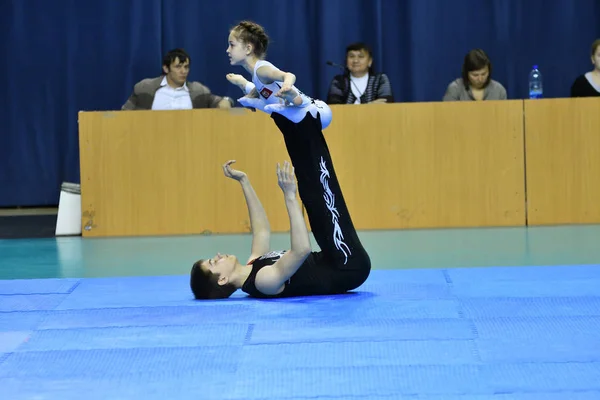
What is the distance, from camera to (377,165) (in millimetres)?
7602

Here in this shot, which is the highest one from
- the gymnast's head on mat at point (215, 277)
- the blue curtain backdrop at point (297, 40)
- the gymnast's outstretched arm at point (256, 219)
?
the blue curtain backdrop at point (297, 40)

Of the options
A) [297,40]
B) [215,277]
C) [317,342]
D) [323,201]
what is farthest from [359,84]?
[317,342]

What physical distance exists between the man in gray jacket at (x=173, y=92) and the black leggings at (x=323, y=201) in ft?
11.0

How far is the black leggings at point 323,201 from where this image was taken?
4574mm

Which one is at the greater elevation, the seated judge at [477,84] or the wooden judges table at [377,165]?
the seated judge at [477,84]

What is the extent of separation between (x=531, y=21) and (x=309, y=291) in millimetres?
5625

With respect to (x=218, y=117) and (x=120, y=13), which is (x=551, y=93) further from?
(x=120, y=13)

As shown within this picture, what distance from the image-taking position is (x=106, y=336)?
3.90m

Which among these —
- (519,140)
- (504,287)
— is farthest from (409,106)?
(504,287)

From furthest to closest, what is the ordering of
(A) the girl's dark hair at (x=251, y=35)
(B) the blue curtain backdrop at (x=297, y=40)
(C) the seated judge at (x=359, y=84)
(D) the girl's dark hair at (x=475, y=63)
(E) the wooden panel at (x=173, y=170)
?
1. (B) the blue curtain backdrop at (x=297, y=40)
2. (C) the seated judge at (x=359, y=84)
3. (D) the girl's dark hair at (x=475, y=63)
4. (E) the wooden panel at (x=173, y=170)
5. (A) the girl's dark hair at (x=251, y=35)

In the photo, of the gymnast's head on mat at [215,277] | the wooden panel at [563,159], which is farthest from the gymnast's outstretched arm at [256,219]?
the wooden panel at [563,159]

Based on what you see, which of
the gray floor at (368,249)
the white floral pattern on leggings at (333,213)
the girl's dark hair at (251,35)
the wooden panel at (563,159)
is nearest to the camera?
the white floral pattern on leggings at (333,213)

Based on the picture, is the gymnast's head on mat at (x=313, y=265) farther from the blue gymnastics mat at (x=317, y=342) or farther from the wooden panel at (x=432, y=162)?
the wooden panel at (x=432, y=162)

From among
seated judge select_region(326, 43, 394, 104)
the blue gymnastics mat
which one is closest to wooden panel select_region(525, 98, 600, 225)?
seated judge select_region(326, 43, 394, 104)
